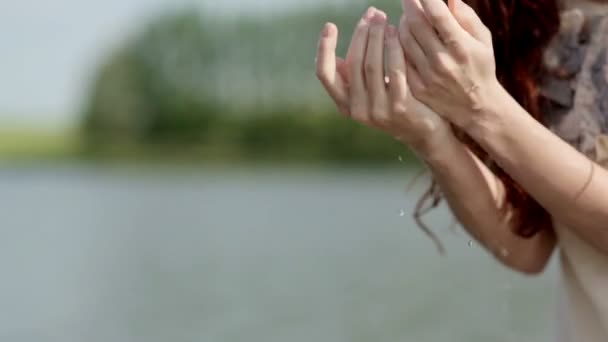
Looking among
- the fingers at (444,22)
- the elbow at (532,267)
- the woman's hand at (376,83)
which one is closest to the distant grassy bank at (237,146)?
the elbow at (532,267)

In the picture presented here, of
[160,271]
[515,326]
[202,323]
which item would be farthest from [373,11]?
[160,271]

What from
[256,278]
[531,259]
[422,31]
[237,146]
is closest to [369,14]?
[422,31]

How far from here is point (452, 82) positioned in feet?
4.40

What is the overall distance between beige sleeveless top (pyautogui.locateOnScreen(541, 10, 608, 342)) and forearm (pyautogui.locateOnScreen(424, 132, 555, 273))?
8cm

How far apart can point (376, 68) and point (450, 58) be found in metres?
0.12

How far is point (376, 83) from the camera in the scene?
4.70ft

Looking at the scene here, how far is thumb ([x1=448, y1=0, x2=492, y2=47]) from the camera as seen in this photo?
1.34 m

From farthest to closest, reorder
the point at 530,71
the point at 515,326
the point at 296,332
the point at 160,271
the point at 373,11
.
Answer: the point at 160,271, the point at 296,332, the point at 515,326, the point at 530,71, the point at 373,11

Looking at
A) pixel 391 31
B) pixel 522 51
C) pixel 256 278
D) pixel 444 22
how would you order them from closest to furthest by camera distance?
pixel 444 22
pixel 391 31
pixel 522 51
pixel 256 278

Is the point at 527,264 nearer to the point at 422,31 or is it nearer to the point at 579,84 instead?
the point at 579,84

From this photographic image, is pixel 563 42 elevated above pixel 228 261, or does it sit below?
above

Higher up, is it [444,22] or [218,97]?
[444,22]

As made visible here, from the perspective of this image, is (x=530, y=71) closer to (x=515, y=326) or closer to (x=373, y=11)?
(x=373, y=11)

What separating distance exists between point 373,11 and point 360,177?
25.0m
